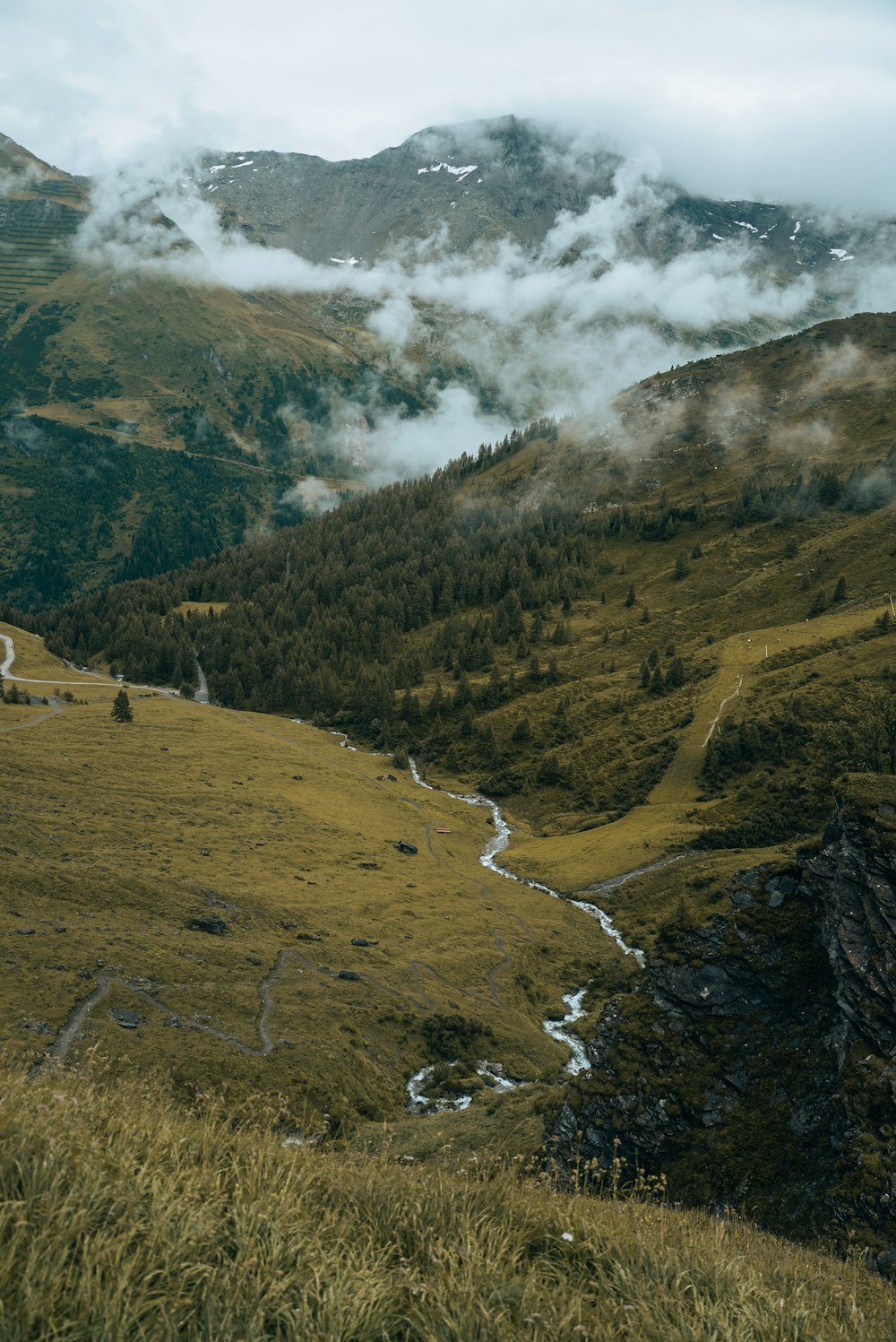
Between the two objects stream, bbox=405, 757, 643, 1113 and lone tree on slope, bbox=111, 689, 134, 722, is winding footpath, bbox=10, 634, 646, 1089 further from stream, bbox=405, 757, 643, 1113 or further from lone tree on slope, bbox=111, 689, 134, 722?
lone tree on slope, bbox=111, 689, 134, 722

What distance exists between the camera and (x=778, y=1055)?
97.8 ft

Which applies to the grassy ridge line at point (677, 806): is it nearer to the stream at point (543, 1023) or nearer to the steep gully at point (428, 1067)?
the stream at point (543, 1023)

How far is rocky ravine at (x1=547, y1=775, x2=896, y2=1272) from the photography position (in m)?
23.8

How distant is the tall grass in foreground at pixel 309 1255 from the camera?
19.0 ft

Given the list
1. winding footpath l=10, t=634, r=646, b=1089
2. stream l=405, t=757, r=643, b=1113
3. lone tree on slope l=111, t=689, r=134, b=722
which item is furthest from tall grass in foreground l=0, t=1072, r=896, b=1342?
lone tree on slope l=111, t=689, r=134, b=722

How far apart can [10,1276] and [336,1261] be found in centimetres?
247

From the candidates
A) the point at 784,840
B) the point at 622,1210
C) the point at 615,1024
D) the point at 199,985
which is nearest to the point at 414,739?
the point at 784,840

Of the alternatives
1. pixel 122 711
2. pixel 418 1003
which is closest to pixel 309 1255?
pixel 418 1003

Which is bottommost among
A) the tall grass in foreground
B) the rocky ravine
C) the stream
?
the stream

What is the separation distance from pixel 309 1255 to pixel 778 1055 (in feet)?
93.4

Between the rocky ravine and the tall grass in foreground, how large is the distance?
1657 cm

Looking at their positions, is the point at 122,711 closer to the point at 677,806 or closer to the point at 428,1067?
the point at 677,806

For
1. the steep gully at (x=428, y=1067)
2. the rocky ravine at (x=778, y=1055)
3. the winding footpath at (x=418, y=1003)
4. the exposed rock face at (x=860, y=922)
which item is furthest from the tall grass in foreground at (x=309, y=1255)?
the winding footpath at (x=418, y=1003)

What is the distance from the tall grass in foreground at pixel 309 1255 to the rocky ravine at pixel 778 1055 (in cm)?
1657
